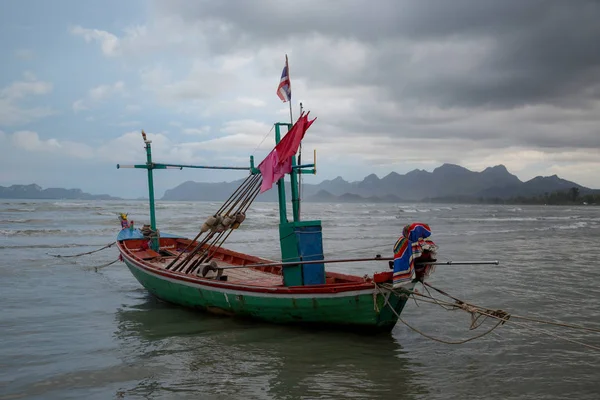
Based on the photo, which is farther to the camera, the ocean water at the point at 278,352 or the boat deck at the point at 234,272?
the boat deck at the point at 234,272

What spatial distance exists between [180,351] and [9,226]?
38268 millimetres

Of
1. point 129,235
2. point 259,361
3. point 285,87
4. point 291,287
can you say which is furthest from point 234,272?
point 129,235

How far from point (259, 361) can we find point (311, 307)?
4.84 feet

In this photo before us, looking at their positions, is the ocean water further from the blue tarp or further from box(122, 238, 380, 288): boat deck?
the blue tarp

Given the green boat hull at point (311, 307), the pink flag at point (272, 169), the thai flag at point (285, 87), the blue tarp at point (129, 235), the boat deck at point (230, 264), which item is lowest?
the green boat hull at point (311, 307)

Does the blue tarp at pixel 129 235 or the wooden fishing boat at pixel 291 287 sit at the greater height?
the blue tarp at pixel 129 235

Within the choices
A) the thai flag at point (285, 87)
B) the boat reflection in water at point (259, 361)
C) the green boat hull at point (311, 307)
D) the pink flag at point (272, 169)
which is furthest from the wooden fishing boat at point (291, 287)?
the thai flag at point (285, 87)

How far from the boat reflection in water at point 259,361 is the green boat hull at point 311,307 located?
0.92ft

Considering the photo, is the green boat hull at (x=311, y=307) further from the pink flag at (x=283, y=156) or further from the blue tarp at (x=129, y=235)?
the blue tarp at (x=129, y=235)

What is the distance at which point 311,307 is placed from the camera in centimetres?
941

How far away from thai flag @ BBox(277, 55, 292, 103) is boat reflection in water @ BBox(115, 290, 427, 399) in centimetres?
519

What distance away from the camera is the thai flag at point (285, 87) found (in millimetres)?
11320

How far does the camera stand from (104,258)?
23.1m

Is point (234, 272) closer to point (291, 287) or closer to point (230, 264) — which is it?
point (230, 264)
